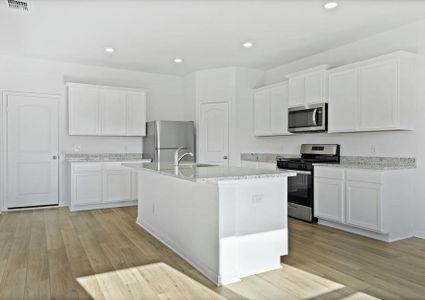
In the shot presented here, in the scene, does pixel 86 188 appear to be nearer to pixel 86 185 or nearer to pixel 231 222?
pixel 86 185

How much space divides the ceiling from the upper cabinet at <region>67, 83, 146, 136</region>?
2.05 ft

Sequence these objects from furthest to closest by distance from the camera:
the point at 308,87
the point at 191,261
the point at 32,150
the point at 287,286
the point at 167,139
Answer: the point at 167,139
the point at 32,150
the point at 308,87
the point at 191,261
the point at 287,286

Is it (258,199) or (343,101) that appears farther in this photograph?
(343,101)

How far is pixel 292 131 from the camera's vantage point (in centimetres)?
521

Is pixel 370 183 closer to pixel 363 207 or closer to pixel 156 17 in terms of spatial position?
pixel 363 207

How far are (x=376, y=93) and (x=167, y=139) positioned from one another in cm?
365

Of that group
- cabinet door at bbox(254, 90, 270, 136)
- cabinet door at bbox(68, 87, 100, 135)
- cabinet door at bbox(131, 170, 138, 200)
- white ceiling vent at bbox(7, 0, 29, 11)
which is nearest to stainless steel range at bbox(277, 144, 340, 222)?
cabinet door at bbox(254, 90, 270, 136)

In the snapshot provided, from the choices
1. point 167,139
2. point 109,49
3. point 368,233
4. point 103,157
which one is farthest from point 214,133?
point 368,233

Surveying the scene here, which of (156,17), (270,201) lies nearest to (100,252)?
(270,201)

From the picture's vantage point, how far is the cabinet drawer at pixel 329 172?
13.4 feet

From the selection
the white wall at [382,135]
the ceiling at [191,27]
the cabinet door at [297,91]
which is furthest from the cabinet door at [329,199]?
the ceiling at [191,27]

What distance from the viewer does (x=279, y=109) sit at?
18.1 feet

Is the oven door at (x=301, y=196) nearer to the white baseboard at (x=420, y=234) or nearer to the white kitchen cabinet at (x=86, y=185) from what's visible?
the white baseboard at (x=420, y=234)

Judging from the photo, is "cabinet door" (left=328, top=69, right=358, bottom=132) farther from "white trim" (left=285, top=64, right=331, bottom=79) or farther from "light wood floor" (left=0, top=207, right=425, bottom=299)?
"light wood floor" (left=0, top=207, right=425, bottom=299)
